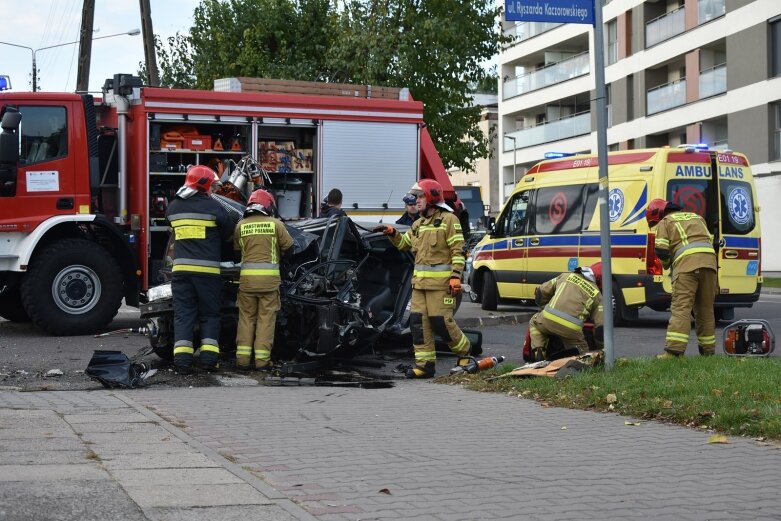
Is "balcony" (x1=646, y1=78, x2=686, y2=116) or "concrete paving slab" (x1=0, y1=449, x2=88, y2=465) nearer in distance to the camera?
"concrete paving slab" (x1=0, y1=449, x2=88, y2=465)

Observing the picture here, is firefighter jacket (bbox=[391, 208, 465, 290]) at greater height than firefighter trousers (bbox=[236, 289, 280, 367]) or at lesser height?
greater

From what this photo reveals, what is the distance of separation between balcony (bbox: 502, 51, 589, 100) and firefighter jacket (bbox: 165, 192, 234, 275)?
35.3m

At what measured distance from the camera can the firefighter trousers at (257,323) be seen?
405 inches

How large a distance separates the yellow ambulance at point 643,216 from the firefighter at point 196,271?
6.18m

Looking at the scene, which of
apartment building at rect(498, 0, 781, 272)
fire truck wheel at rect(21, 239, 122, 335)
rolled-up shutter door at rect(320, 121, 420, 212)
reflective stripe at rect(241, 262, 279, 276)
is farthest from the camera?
apartment building at rect(498, 0, 781, 272)

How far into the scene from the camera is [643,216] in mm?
14547

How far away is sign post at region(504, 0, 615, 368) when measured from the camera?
8.50 metres

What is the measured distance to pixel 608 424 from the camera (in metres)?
7.55

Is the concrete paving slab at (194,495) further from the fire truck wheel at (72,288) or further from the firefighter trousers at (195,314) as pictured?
the fire truck wheel at (72,288)

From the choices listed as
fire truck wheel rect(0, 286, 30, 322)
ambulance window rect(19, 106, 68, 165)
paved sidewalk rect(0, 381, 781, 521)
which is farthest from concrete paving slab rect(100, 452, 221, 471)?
fire truck wheel rect(0, 286, 30, 322)

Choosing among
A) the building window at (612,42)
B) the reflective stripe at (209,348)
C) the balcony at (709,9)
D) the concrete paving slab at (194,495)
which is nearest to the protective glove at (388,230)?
the reflective stripe at (209,348)

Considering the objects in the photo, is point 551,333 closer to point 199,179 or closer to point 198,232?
point 198,232

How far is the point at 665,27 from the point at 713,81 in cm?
376

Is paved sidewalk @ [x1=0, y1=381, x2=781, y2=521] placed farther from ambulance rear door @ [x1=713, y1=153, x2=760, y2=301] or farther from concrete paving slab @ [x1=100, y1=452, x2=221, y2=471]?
ambulance rear door @ [x1=713, y1=153, x2=760, y2=301]
